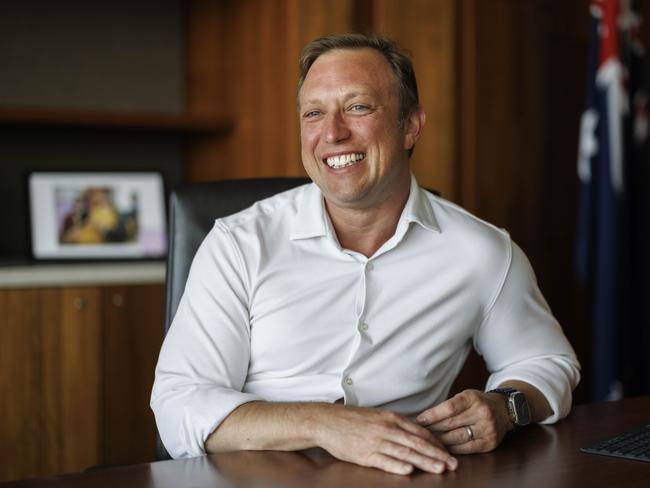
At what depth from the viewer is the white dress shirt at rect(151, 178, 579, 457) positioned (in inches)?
65.9

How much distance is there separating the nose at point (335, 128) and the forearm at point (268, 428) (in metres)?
0.57

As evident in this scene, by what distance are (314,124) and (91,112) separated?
1.66 metres

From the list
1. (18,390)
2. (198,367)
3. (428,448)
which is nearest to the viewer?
(428,448)

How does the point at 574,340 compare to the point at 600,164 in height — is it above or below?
below

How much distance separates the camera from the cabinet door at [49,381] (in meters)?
2.76

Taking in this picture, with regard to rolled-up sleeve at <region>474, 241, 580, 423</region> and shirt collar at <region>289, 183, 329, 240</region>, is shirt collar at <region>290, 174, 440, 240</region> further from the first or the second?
rolled-up sleeve at <region>474, 241, 580, 423</region>

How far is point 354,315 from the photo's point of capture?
1.73 m

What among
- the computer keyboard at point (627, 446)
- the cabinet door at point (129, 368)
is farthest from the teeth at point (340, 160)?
the cabinet door at point (129, 368)

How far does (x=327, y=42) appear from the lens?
183 cm

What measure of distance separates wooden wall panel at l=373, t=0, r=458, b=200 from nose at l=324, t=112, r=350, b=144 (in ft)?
4.68

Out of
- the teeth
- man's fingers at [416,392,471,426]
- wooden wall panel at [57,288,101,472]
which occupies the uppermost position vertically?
the teeth

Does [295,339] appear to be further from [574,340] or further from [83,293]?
[574,340]

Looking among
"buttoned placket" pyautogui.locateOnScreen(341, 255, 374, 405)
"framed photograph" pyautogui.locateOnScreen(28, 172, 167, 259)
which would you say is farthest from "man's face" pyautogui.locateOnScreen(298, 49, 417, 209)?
"framed photograph" pyautogui.locateOnScreen(28, 172, 167, 259)

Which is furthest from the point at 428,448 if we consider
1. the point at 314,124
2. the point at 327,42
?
the point at 327,42
